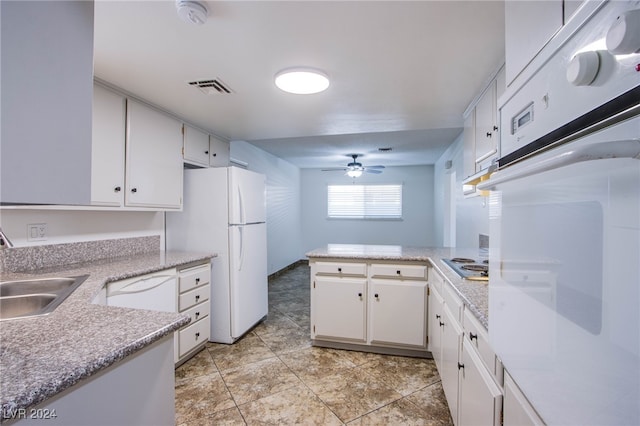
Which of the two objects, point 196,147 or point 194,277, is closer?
point 194,277

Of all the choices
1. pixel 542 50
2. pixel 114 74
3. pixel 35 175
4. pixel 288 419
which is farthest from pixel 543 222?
pixel 114 74

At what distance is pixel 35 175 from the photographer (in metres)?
0.55

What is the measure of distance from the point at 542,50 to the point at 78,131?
97cm

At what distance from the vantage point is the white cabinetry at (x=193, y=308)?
2.51 metres

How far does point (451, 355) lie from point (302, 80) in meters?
1.94

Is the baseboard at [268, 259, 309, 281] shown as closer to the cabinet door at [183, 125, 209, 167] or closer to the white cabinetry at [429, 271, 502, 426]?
the cabinet door at [183, 125, 209, 167]

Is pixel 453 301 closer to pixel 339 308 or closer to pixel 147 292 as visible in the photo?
pixel 339 308

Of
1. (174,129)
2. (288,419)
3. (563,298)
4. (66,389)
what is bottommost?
(288,419)

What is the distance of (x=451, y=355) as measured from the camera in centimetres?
175

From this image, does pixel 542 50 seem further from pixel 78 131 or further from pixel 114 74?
pixel 114 74

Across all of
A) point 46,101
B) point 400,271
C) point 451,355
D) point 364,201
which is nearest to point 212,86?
point 46,101

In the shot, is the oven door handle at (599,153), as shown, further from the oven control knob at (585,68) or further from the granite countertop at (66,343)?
the granite countertop at (66,343)

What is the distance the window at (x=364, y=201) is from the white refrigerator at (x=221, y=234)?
4110 millimetres

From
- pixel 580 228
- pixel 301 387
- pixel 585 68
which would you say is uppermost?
pixel 585 68
